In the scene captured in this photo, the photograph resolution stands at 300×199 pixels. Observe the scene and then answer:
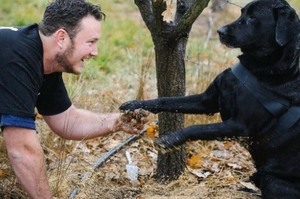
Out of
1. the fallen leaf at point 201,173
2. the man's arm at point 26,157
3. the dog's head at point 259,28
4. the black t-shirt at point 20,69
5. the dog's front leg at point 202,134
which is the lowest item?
the fallen leaf at point 201,173

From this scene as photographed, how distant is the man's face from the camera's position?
11.9ft

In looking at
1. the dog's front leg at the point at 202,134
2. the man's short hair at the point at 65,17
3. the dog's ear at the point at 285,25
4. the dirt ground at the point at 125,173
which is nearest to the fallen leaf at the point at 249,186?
the dirt ground at the point at 125,173

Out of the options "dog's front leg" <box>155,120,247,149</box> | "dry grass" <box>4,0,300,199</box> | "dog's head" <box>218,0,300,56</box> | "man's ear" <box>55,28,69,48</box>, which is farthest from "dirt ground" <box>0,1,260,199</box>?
"dog's head" <box>218,0,300,56</box>

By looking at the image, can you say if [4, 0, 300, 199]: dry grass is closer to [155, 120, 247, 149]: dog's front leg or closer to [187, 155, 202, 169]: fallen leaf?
[187, 155, 202, 169]: fallen leaf

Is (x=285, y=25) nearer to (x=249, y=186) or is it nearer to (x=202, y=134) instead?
(x=202, y=134)

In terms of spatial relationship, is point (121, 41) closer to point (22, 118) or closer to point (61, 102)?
point (61, 102)

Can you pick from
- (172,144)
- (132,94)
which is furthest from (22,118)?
(132,94)

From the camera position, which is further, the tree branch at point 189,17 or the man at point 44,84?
the tree branch at point 189,17

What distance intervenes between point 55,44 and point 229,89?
1132 mm

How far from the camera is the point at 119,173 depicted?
4.54m

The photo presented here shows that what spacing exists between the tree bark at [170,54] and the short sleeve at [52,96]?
2.27ft

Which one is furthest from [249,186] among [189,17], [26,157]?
[26,157]

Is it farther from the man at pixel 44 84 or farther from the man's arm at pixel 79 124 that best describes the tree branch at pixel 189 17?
the man's arm at pixel 79 124

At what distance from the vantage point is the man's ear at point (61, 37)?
3.59 metres
